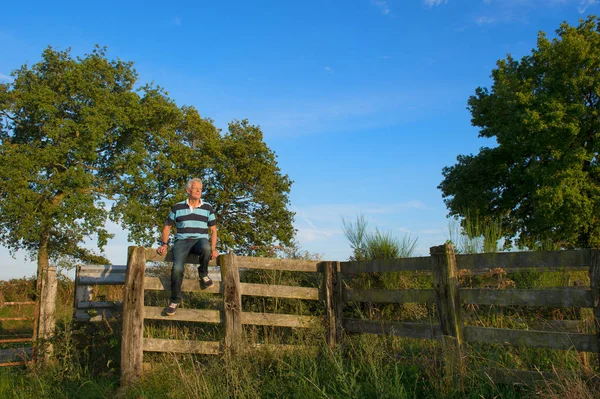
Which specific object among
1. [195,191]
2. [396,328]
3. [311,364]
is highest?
[195,191]

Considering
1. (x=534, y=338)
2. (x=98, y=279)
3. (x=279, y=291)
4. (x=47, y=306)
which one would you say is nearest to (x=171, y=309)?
(x=279, y=291)

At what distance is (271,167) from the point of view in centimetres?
3031

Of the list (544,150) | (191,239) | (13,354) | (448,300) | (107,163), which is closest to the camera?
(448,300)

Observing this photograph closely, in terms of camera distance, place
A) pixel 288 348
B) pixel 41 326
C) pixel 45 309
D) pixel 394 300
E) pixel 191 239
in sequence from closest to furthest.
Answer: pixel 394 300, pixel 288 348, pixel 191 239, pixel 41 326, pixel 45 309

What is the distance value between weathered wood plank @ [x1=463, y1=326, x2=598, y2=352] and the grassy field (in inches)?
7.7

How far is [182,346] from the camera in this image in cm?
705

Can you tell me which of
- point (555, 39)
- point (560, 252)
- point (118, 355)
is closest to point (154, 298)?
point (118, 355)

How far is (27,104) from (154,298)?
809 inches

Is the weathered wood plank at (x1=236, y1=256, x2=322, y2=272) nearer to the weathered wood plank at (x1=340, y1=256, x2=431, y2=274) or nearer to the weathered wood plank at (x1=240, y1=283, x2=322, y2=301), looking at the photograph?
the weathered wood plank at (x1=240, y1=283, x2=322, y2=301)

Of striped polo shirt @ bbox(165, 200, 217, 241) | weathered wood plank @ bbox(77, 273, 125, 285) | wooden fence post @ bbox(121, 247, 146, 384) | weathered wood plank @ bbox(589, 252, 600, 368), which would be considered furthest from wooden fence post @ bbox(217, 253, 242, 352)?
weathered wood plank @ bbox(589, 252, 600, 368)

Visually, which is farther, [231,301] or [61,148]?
[61,148]

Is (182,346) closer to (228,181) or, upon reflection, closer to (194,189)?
(194,189)

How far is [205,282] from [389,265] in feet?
8.22

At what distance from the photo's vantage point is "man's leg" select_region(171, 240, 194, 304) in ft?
23.2
